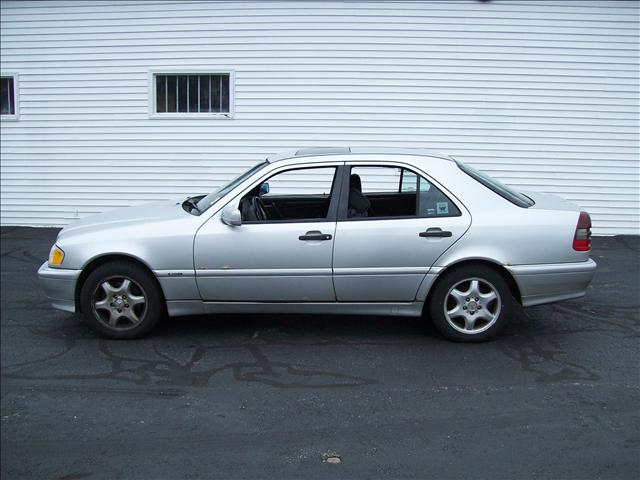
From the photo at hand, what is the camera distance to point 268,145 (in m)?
11.3

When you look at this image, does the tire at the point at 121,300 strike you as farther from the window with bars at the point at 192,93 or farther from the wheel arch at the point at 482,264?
the window with bars at the point at 192,93

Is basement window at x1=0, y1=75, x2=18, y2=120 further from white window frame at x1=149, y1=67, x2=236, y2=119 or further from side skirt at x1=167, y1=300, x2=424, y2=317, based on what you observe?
side skirt at x1=167, y1=300, x2=424, y2=317

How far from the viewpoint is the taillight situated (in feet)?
18.1

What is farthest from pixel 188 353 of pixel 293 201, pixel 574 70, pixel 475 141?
pixel 574 70

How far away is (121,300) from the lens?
564 centimetres

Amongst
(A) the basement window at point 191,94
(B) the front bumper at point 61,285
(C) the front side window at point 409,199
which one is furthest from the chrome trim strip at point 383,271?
(A) the basement window at point 191,94

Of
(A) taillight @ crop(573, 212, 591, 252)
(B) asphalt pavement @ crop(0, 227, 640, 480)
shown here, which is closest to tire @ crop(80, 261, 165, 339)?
(B) asphalt pavement @ crop(0, 227, 640, 480)

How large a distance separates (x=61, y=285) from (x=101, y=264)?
364 mm

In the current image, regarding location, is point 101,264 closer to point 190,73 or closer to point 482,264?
point 482,264

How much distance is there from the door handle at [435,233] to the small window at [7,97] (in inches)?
350

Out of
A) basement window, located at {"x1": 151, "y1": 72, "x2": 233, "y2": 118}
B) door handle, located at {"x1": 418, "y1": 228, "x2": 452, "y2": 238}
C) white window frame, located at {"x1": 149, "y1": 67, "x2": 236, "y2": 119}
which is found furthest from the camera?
basement window, located at {"x1": 151, "y1": 72, "x2": 233, "y2": 118}

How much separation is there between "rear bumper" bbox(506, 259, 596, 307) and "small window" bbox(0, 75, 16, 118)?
9.50 m

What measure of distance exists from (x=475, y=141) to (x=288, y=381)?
716cm

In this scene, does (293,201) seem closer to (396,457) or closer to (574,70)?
(396,457)
